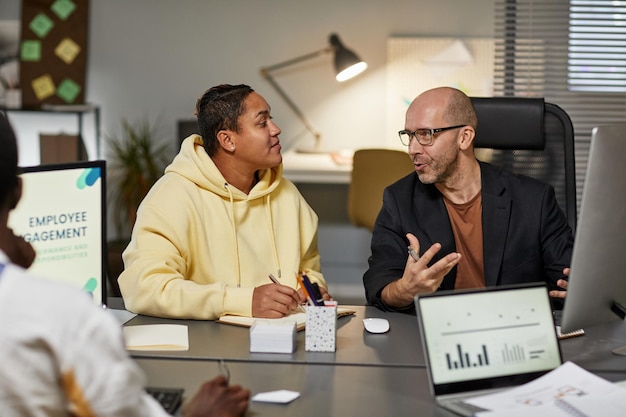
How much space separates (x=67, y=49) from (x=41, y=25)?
0.68ft

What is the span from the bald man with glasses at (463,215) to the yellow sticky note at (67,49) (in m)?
3.36

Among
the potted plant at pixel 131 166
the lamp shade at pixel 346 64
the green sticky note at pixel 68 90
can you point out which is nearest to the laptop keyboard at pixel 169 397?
the potted plant at pixel 131 166

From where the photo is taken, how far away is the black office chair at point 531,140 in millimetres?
2625

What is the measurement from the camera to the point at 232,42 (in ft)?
17.3

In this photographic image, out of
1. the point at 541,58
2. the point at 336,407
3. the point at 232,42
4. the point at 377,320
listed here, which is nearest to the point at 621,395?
the point at 336,407

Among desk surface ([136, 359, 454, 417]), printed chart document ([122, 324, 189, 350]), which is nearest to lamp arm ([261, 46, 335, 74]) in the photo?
printed chart document ([122, 324, 189, 350])

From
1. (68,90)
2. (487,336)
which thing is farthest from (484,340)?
(68,90)

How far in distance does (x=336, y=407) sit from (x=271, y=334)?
1.11 ft

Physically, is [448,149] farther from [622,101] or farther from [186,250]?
[622,101]

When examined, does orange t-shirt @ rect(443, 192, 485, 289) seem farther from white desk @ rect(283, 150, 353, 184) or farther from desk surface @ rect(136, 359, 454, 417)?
white desk @ rect(283, 150, 353, 184)

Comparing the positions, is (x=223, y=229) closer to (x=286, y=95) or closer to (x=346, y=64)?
(x=346, y=64)

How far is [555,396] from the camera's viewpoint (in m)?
1.50

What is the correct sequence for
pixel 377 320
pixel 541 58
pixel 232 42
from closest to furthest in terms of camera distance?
pixel 377 320 → pixel 541 58 → pixel 232 42

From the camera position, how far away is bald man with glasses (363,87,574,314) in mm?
2420
